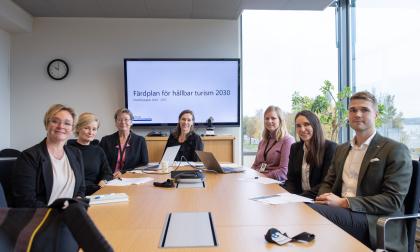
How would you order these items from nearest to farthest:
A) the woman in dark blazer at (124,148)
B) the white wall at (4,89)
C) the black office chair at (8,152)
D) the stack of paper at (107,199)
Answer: the stack of paper at (107,199) → the woman in dark blazer at (124,148) → the black office chair at (8,152) → the white wall at (4,89)

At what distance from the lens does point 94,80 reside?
503 centimetres

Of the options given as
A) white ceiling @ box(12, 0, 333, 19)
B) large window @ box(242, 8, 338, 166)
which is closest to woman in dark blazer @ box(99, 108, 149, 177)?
white ceiling @ box(12, 0, 333, 19)

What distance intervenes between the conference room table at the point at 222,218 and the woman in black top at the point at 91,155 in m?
0.67

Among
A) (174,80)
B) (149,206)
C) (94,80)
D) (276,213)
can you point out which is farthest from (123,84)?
(276,213)

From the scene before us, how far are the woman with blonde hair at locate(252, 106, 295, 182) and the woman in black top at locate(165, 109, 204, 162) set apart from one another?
2.43 feet

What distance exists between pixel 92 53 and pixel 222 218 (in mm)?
4240

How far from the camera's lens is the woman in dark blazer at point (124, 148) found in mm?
3521

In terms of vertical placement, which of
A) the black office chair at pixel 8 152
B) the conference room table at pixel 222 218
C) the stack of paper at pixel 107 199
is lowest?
the conference room table at pixel 222 218

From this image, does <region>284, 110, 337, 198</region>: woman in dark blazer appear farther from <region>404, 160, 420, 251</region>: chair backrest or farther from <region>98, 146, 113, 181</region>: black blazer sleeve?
<region>98, 146, 113, 181</region>: black blazer sleeve

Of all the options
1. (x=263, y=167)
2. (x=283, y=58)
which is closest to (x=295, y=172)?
(x=263, y=167)


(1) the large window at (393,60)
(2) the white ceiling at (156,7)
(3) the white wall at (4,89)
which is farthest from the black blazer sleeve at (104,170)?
(1) the large window at (393,60)

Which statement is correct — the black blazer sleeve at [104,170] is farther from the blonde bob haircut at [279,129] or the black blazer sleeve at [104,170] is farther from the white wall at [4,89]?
the white wall at [4,89]

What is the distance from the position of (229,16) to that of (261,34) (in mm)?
605

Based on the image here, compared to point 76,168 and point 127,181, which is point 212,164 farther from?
point 76,168
